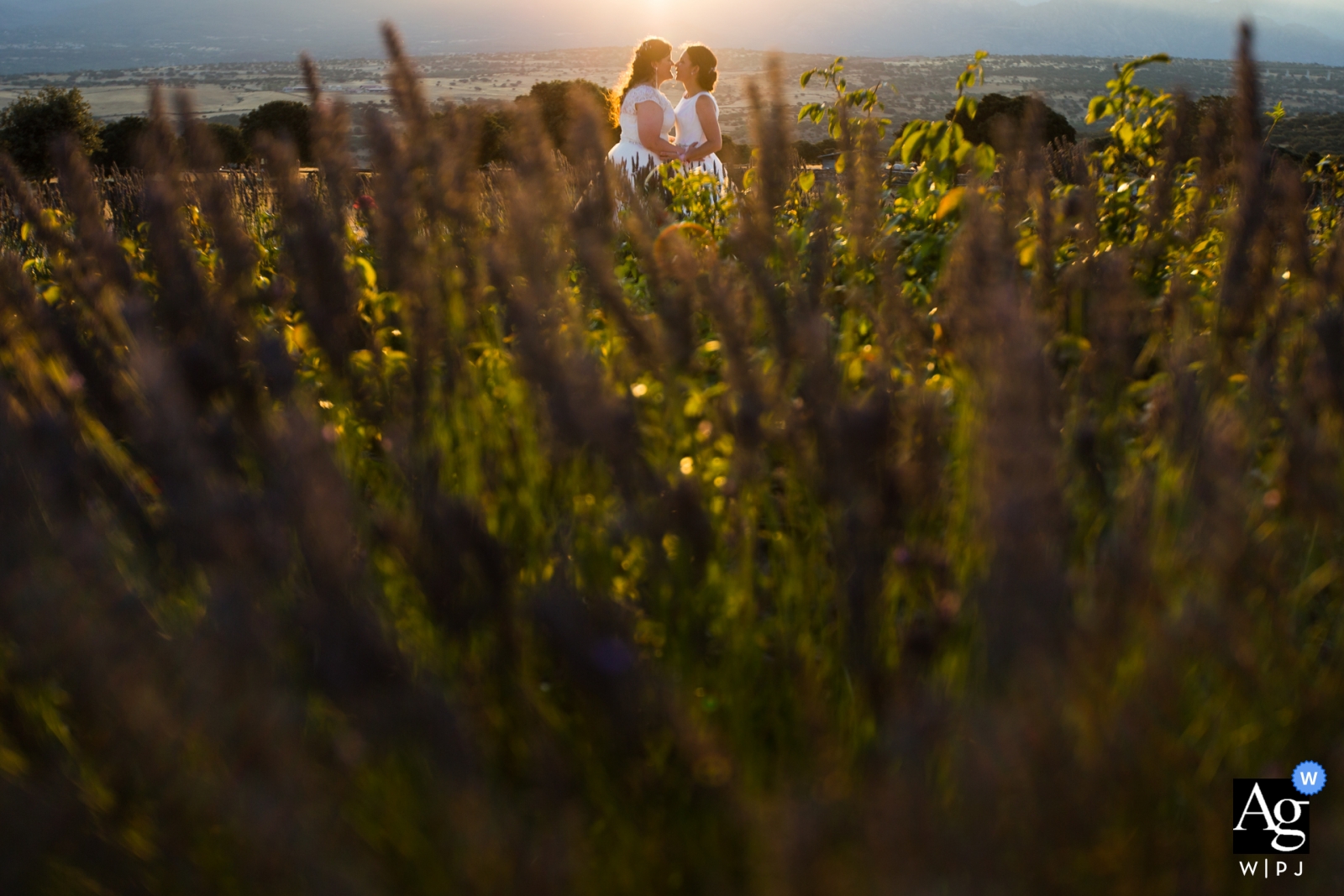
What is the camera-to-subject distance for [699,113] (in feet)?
26.8

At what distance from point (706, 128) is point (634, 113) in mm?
683

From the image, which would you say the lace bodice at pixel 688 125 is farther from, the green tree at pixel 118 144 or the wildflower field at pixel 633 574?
the green tree at pixel 118 144

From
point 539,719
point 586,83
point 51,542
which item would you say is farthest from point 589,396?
point 586,83

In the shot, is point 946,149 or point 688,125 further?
point 688,125

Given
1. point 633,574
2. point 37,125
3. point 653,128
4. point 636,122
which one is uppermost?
point 37,125

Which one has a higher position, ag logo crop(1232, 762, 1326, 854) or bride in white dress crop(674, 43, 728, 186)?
bride in white dress crop(674, 43, 728, 186)

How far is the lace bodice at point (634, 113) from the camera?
8.03 meters

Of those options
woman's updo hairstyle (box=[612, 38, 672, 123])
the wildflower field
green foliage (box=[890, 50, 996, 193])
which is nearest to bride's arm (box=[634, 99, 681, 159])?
woman's updo hairstyle (box=[612, 38, 672, 123])

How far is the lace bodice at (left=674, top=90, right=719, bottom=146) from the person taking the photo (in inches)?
333

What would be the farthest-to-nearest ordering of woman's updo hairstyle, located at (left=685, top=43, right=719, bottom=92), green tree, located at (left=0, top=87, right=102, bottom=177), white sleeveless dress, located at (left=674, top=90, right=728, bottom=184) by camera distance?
green tree, located at (left=0, top=87, right=102, bottom=177), white sleeveless dress, located at (left=674, top=90, right=728, bottom=184), woman's updo hairstyle, located at (left=685, top=43, right=719, bottom=92)

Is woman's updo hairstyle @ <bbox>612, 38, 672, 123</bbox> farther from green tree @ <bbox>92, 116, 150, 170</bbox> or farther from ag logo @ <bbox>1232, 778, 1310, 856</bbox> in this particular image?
green tree @ <bbox>92, 116, 150, 170</bbox>
